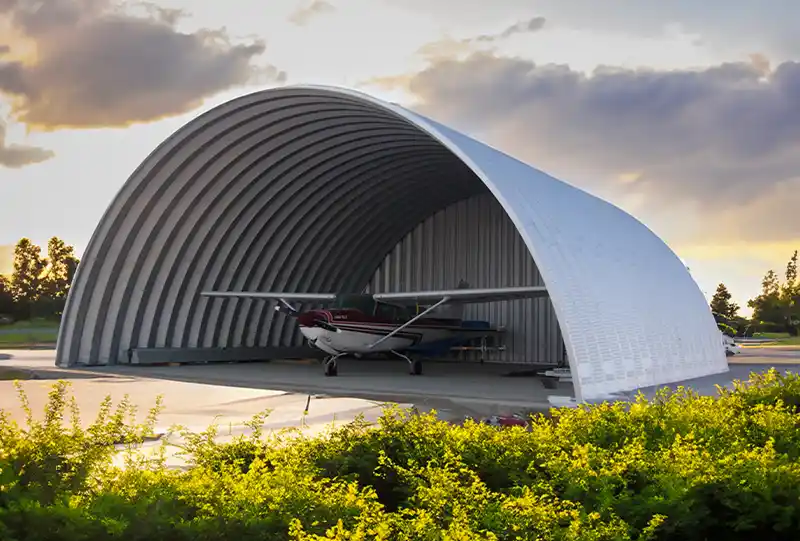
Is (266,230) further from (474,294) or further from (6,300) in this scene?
(6,300)

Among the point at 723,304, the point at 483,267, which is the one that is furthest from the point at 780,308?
the point at 483,267

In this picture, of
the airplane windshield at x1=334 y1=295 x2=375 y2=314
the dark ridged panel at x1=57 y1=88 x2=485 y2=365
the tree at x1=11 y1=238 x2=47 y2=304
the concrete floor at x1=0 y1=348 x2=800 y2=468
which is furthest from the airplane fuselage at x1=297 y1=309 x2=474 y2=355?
the tree at x1=11 y1=238 x2=47 y2=304

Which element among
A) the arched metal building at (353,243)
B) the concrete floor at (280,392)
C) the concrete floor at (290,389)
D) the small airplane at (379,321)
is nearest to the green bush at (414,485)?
the concrete floor at (280,392)

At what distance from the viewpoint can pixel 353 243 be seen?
27406mm

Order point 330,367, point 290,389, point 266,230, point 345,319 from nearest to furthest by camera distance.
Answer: point 290,389 < point 330,367 < point 345,319 < point 266,230

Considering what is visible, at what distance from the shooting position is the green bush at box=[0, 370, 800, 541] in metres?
3.60

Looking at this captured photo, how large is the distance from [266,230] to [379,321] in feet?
17.0

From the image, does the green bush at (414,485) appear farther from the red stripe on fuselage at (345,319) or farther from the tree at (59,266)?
the tree at (59,266)

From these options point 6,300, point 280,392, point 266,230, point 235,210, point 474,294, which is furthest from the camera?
point 6,300

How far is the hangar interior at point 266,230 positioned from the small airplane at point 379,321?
1.77 metres

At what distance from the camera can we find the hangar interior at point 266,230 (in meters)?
20.2

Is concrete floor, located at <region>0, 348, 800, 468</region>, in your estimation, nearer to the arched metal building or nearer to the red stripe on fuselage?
the arched metal building

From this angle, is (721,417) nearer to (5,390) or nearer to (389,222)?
(5,390)

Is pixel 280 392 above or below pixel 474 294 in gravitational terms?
below
